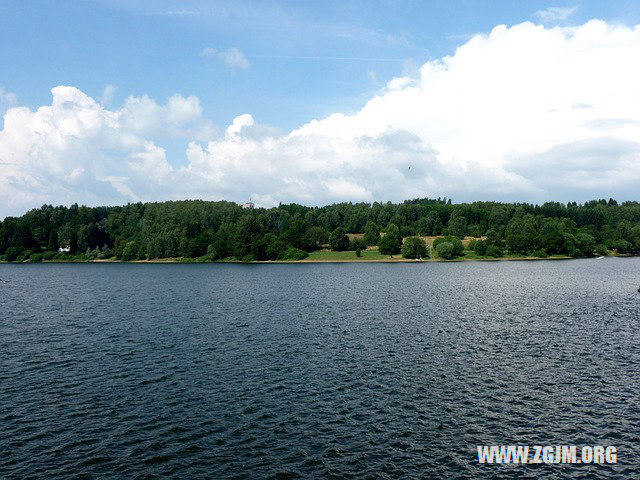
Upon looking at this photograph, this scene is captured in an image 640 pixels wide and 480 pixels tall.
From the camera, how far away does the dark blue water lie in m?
26.6

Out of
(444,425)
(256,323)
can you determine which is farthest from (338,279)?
(444,425)

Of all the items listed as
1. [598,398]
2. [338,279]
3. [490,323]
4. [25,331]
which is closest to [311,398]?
[598,398]

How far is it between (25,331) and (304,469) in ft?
168

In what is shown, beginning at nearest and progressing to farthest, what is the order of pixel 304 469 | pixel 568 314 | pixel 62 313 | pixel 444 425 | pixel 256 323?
pixel 304 469, pixel 444 425, pixel 256 323, pixel 568 314, pixel 62 313

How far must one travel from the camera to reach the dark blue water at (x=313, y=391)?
26.6m

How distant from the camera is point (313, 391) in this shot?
1465 inches

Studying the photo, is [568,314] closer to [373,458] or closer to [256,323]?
[256,323]

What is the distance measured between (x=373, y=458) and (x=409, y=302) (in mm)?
59611

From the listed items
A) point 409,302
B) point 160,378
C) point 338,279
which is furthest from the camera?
point 338,279

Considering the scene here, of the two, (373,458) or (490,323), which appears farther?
(490,323)

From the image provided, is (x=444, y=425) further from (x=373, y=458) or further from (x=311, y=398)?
(x=311, y=398)

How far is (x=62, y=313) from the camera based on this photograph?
75.9 metres

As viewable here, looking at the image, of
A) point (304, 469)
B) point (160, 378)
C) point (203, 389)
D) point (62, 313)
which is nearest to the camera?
point (304, 469)

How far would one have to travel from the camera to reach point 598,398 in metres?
35.1
